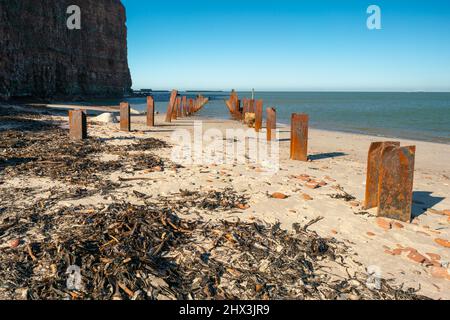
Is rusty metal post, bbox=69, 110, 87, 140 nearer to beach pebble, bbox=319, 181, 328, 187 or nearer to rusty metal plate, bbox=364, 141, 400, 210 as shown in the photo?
beach pebble, bbox=319, 181, 328, 187

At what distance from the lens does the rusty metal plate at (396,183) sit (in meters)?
4.24

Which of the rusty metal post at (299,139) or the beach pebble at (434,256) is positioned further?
the rusty metal post at (299,139)

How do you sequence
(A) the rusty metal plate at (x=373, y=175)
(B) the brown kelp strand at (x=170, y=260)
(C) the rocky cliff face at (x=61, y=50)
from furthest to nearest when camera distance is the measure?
(C) the rocky cliff face at (x=61, y=50), (A) the rusty metal plate at (x=373, y=175), (B) the brown kelp strand at (x=170, y=260)

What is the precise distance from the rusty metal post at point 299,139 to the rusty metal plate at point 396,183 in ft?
12.7

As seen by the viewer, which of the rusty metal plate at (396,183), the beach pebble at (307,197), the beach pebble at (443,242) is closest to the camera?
the beach pebble at (443,242)

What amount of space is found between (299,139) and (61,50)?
34.3m

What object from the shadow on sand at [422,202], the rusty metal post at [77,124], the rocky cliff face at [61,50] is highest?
the rocky cliff face at [61,50]

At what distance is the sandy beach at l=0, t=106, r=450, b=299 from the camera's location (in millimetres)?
3188

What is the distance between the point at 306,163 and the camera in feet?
25.8

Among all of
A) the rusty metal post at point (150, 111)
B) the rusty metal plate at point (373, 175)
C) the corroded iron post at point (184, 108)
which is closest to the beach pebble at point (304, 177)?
the rusty metal plate at point (373, 175)

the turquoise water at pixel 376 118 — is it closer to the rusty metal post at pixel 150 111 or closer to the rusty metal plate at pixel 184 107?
the rusty metal plate at pixel 184 107

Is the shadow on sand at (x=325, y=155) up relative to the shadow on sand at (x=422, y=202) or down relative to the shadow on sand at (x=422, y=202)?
up
